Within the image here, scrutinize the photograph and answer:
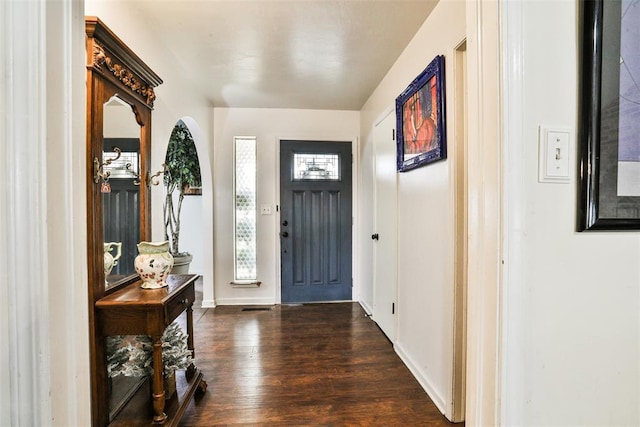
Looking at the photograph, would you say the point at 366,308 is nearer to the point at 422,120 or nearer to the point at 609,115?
the point at 422,120

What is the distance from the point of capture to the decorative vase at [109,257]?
4.57ft

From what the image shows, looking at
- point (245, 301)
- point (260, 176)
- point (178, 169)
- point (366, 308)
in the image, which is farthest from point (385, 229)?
point (178, 169)

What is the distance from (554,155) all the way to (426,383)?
1712mm

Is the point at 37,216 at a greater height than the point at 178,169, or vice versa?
the point at 178,169

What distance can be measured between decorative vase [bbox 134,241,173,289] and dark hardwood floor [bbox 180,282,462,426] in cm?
81

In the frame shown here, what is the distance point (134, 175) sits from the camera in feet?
5.38

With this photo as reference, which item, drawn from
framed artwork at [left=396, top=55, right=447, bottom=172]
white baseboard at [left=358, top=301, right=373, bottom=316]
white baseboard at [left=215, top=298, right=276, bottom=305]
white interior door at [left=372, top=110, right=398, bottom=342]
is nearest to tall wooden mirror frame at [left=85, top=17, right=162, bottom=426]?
framed artwork at [left=396, top=55, right=447, bottom=172]

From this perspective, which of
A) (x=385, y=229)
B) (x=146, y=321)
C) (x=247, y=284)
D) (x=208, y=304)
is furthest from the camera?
(x=247, y=284)

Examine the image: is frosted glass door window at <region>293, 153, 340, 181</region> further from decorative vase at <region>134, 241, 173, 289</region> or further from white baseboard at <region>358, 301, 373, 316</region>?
decorative vase at <region>134, 241, 173, 289</region>

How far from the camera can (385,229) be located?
8.76 feet

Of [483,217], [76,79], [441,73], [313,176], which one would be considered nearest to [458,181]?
[441,73]

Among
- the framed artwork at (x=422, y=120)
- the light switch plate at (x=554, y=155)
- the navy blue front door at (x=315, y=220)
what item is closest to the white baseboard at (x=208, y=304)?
the navy blue front door at (x=315, y=220)

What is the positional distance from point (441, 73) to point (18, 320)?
192 cm

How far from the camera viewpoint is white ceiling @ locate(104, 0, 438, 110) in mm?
1709
